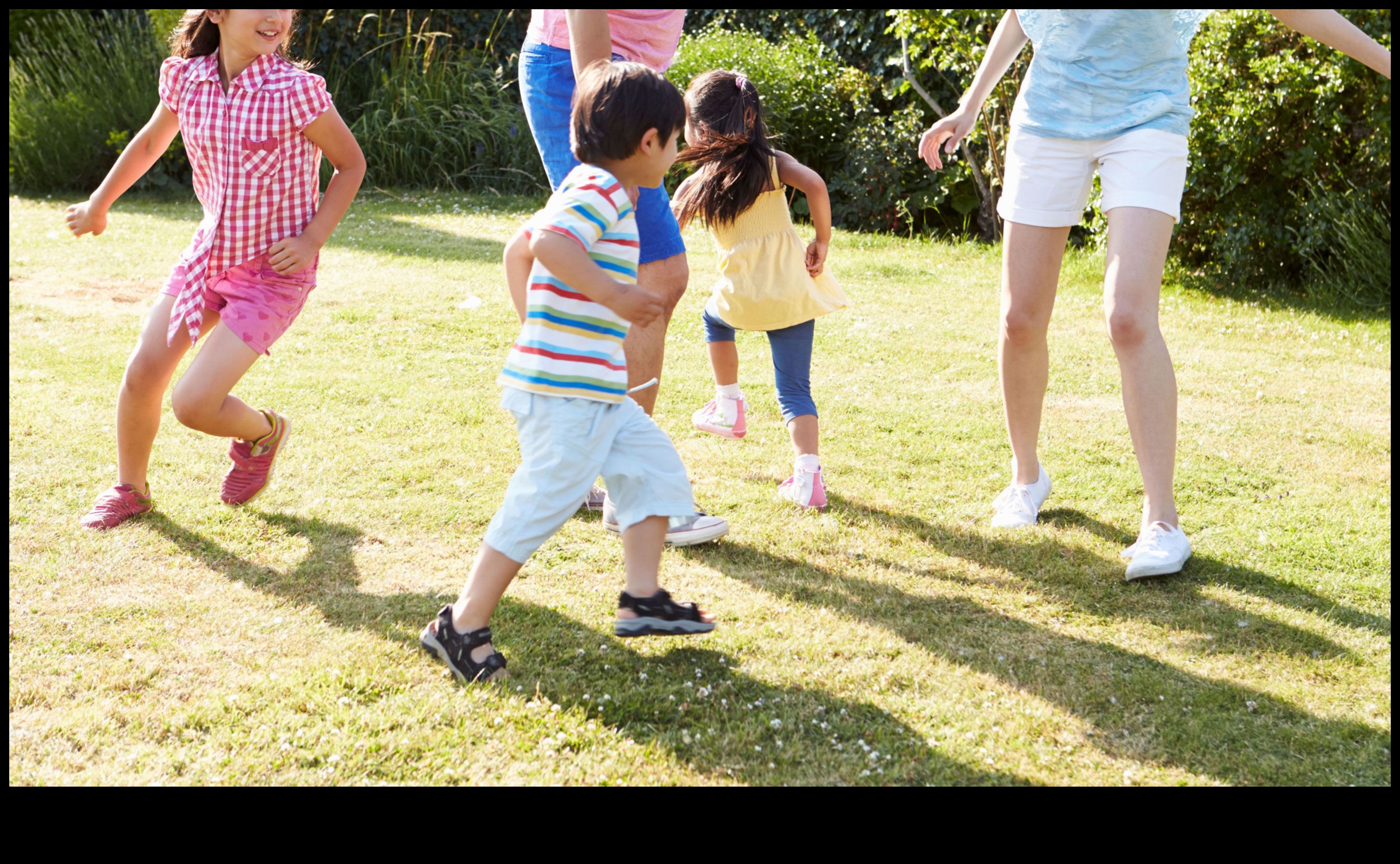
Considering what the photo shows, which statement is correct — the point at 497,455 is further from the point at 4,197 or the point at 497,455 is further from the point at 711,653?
the point at 4,197

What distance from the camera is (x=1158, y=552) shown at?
3213mm

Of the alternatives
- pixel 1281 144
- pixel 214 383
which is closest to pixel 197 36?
pixel 214 383

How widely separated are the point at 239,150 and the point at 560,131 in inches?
37.4

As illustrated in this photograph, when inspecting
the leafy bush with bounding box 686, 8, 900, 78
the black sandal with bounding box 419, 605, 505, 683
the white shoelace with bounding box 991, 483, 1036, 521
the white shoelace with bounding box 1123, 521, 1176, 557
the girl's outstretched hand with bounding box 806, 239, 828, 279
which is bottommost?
the black sandal with bounding box 419, 605, 505, 683

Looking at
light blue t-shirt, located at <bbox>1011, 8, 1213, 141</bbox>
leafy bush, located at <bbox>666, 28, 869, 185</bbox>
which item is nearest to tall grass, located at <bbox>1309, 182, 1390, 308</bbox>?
leafy bush, located at <bbox>666, 28, 869, 185</bbox>

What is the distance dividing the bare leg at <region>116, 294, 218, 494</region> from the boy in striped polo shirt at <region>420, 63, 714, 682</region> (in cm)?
142

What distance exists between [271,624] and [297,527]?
700 millimetres

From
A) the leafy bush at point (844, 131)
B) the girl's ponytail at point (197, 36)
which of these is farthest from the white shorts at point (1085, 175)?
the leafy bush at point (844, 131)

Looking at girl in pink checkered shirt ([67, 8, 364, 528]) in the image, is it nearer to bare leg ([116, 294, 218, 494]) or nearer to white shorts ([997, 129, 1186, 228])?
bare leg ([116, 294, 218, 494])

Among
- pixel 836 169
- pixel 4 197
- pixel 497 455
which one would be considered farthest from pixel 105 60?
pixel 4 197

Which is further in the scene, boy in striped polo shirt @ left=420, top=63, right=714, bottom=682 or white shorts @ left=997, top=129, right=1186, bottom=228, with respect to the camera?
white shorts @ left=997, top=129, right=1186, bottom=228

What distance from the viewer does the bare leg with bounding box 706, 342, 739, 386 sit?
4.11 m

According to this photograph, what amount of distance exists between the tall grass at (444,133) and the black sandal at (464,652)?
8.52m

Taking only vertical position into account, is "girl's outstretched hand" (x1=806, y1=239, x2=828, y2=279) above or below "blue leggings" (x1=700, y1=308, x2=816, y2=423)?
above
